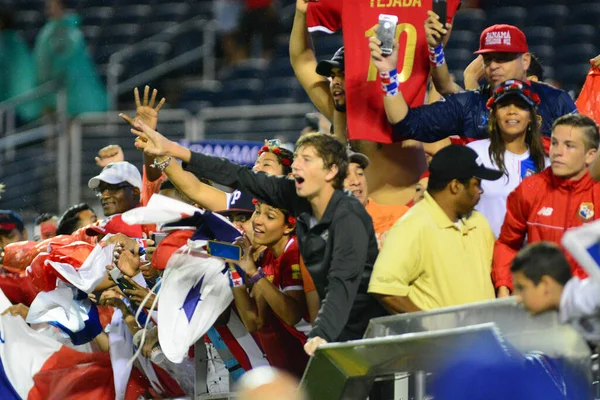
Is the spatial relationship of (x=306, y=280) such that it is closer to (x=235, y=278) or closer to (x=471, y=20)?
(x=235, y=278)

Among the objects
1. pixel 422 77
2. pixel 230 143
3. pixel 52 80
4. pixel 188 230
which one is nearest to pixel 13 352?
pixel 188 230

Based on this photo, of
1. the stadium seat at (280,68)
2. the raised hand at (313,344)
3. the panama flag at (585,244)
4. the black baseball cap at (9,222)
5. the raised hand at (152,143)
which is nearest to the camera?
the panama flag at (585,244)

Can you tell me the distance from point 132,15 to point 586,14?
5.63 meters

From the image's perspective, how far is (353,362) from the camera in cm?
461

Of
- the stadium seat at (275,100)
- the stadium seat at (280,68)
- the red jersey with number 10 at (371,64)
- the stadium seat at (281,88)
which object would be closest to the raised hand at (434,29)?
the red jersey with number 10 at (371,64)

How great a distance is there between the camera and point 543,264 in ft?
12.7

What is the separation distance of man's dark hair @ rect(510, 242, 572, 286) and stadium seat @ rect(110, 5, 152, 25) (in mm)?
11590

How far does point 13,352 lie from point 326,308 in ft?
9.18

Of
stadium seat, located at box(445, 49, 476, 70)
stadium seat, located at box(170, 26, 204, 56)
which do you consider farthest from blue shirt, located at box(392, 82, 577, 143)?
stadium seat, located at box(170, 26, 204, 56)

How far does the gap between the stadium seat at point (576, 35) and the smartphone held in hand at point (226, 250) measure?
726 cm

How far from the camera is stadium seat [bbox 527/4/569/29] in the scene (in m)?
12.3

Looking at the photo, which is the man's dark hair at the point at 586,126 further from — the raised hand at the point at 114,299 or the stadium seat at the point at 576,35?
the stadium seat at the point at 576,35

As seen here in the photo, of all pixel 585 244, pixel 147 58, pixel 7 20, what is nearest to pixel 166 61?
pixel 147 58

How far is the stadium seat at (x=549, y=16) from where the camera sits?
1229cm
